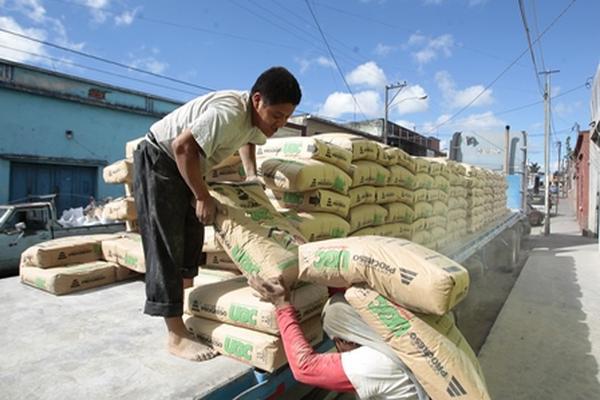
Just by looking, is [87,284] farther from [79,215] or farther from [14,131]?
[14,131]

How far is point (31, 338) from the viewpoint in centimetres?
171

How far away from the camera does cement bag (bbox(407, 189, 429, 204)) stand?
13.1 feet

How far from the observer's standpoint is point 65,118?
11.8 metres

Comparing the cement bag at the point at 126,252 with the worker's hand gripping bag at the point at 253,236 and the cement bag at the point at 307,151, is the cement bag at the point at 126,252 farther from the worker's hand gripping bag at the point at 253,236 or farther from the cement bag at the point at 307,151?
the cement bag at the point at 307,151

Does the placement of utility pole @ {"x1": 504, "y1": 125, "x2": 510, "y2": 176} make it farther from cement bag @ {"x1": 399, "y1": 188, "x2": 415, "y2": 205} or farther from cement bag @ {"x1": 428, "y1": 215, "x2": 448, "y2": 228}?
cement bag @ {"x1": 399, "y1": 188, "x2": 415, "y2": 205}

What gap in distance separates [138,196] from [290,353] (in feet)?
3.14

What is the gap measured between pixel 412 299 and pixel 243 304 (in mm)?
699

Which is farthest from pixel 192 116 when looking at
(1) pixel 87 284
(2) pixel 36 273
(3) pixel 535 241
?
(3) pixel 535 241

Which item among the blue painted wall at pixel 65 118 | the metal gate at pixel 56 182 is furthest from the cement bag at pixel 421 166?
the metal gate at pixel 56 182

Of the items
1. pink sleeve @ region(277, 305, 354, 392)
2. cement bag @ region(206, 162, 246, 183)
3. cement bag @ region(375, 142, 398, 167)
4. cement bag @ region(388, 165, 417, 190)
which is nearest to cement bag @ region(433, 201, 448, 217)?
cement bag @ region(388, 165, 417, 190)

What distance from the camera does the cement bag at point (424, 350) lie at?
1260mm

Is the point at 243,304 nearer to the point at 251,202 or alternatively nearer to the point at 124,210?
the point at 251,202

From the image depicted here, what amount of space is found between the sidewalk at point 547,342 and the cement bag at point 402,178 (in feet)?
6.00

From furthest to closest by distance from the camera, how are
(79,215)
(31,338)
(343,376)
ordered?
1. (79,215)
2. (31,338)
3. (343,376)
